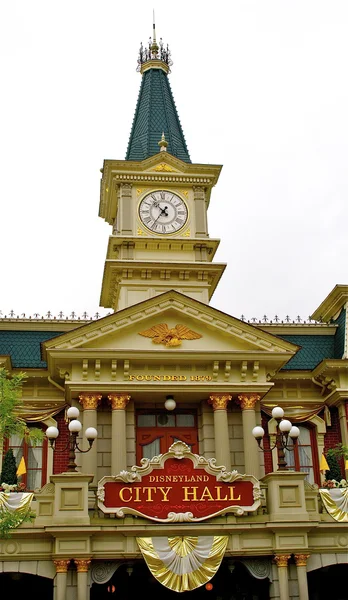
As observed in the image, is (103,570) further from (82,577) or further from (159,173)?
(159,173)

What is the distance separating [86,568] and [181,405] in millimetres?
8198

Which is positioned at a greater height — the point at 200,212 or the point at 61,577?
the point at 200,212

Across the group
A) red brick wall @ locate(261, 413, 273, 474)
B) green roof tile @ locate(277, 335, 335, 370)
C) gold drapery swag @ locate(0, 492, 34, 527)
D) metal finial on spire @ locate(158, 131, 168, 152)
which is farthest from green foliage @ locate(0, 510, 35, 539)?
metal finial on spire @ locate(158, 131, 168, 152)

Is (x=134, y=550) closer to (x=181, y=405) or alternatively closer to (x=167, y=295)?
(x=181, y=405)

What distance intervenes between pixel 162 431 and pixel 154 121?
52.1 ft

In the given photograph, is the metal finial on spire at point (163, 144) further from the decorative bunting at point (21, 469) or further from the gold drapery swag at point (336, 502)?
the gold drapery swag at point (336, 502)

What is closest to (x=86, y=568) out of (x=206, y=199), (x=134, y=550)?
(x=134, y=550)

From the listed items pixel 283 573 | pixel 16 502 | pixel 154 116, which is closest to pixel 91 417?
pixel 16 502

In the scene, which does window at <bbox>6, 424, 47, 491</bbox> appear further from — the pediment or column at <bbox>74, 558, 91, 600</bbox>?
column at <bbox>74, 558, 91, 600</bbox>

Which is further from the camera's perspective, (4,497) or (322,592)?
(322,592)

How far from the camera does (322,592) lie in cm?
2527

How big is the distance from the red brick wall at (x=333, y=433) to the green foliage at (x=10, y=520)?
12.3 m

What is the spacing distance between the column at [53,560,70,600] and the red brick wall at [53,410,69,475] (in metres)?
7.04

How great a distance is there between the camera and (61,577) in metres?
20.5
